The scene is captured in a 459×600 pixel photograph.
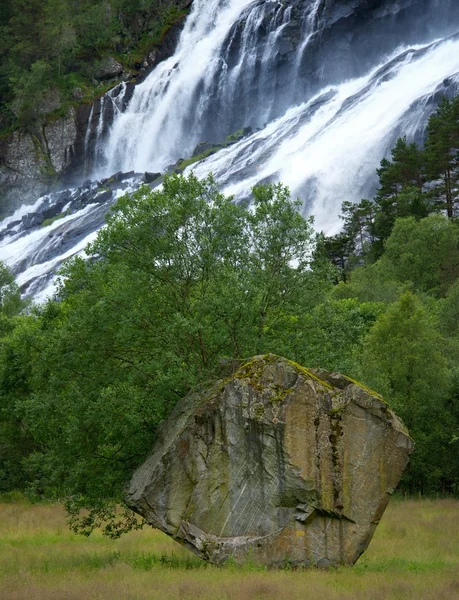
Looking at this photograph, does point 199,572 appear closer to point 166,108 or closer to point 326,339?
point 326,339

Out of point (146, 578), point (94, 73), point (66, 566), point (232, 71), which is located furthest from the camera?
point (94, 73)

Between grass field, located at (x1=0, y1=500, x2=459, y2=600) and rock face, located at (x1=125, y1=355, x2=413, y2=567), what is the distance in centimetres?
59

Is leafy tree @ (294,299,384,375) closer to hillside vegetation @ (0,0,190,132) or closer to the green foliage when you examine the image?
the green foliage

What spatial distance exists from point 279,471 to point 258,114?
306 ft

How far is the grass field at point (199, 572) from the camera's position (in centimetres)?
1315

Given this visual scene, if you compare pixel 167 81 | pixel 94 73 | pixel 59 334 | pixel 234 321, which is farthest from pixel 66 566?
pixel 94 73

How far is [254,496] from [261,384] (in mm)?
2006

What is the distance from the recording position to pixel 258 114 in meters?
104

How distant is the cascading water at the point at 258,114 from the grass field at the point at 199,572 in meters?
43.1

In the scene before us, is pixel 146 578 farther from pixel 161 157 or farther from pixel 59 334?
pixel 161 157

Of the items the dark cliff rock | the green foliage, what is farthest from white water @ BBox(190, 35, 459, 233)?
the dark cliff rock

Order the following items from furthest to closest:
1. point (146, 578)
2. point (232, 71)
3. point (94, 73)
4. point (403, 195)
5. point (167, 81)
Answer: point (94, 73), point (167, 81), point (232, 71), point (403, 195), point (146, 578)

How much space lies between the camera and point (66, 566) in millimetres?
17859

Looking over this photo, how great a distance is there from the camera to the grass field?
13.1m
